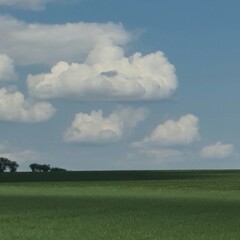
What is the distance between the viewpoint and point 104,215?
129ft

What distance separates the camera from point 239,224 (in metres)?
33.8

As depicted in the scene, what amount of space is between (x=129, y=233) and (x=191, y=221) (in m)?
5.87

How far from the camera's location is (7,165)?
173750 mm

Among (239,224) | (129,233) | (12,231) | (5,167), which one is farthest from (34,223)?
(5,167)

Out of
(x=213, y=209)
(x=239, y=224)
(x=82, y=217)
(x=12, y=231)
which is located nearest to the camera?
(x=12, y=231)

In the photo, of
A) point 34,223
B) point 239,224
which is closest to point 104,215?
point 34,223

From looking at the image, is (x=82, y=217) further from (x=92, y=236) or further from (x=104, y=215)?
(x=92, y=236)

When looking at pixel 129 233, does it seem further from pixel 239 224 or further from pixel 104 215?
pixel 104 215

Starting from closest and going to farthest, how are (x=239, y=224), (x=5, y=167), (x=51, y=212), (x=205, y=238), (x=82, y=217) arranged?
(x=205, y=238) < (x=239, y=224) < (x=82, y=217) < (x=51, y=212) < (x=5, y=167)

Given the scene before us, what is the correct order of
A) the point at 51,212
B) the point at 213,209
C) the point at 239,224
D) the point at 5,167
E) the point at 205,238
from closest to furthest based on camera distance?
the point at 205,238 < the point at 239,224 < the point at 51,212 < the point at 213,209 < the point at 5,167

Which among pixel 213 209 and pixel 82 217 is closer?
pixel 82 217

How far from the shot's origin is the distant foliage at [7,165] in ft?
568

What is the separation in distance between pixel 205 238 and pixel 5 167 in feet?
489

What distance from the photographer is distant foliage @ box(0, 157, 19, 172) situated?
568 ft
